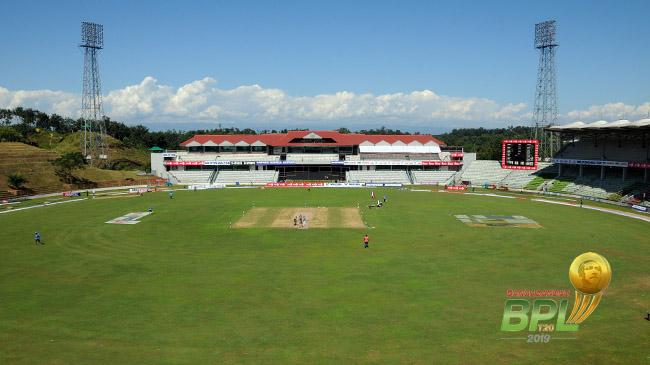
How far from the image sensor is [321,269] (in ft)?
107

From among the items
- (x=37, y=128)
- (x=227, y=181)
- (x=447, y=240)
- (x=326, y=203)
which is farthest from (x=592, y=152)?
(x=37, y=128)

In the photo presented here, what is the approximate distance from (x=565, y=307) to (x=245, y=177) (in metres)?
83.8

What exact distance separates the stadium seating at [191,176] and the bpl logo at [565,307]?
84281 millimetres

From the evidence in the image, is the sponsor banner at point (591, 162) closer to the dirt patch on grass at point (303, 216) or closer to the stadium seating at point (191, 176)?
the dirt patch on grass at point (303, 216)

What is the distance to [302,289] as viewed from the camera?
92.6ft

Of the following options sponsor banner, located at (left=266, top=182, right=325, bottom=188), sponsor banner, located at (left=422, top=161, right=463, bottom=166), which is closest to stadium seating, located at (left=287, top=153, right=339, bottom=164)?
sponsor banner, located at (left=266, top=182, right=325, bottom=188)

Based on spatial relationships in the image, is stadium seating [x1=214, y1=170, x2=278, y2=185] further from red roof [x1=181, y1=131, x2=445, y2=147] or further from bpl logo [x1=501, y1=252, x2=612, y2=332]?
bpl logo [x1=501, y1=252, x2=612, y2=332]

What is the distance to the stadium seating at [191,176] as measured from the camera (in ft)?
334

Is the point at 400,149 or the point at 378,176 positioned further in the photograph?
the point at 400,149

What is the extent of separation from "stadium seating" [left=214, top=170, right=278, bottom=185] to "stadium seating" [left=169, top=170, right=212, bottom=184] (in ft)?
8.18

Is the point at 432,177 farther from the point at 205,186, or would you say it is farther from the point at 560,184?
the point at 205,186

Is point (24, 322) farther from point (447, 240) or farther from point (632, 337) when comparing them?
point (447, 240)

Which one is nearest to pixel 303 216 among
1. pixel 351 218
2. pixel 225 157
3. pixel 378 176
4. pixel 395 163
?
pixel 351 218

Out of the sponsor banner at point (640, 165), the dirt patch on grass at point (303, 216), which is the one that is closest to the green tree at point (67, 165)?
the dirt patch on grass at point (303, 216)
